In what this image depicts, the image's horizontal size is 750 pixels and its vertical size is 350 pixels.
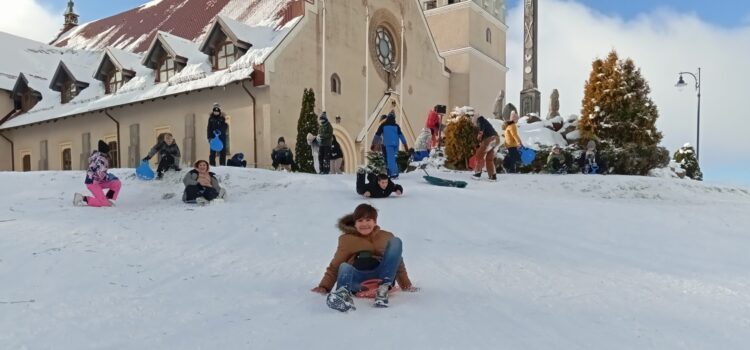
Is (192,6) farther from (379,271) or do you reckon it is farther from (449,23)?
(379,271)

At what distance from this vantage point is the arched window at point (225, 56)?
25656mm

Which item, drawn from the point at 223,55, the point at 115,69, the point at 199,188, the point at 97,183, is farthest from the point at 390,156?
the point at 115,69

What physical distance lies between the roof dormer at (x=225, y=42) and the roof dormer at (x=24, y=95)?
501 inches

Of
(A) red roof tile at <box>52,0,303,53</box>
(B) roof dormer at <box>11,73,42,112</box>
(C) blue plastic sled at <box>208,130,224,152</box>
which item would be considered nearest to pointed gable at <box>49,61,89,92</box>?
(B) roof dormer at <box>11,73,42,112</box>

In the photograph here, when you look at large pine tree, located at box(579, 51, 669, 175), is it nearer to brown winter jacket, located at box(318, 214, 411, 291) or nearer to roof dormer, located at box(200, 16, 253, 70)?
roof dormer, located at box(200, 16, 253, 70)

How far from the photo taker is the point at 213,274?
226 inches

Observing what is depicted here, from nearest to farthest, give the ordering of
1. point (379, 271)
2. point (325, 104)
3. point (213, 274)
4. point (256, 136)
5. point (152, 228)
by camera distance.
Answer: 1. point (379, 271)
2. point (213, 274)
3. point (152, 228)
4. point (256, 136)
5. point (325, 104)

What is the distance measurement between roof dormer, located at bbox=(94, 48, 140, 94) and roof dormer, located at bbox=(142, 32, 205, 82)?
5.94 feet

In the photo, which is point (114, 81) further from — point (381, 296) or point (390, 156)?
point (381, 296)

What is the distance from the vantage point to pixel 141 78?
28.4 metres

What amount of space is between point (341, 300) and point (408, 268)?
5.41ft

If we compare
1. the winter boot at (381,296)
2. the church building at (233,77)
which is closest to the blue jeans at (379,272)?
Result: the winter boot at (381,296)

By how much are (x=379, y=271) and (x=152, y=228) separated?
4.37 metres

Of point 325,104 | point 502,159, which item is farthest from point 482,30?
point 502,159
